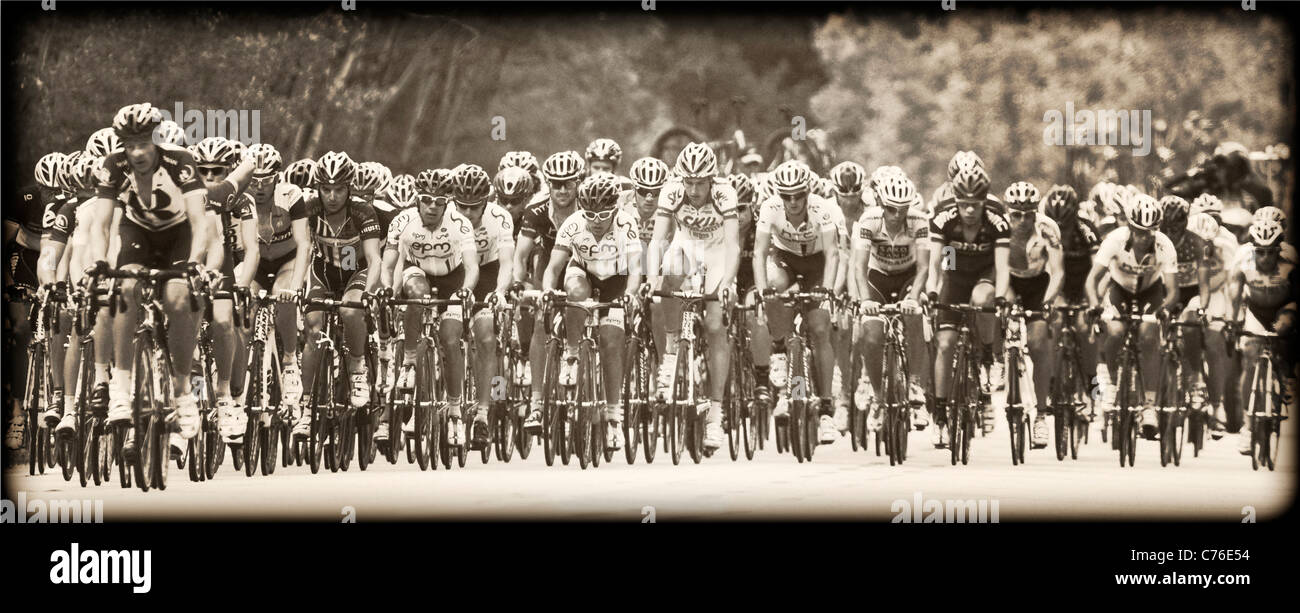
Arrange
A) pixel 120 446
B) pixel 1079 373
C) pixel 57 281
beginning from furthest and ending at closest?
pixel 1079 373 < pixel 57 281 < pixel 120 446

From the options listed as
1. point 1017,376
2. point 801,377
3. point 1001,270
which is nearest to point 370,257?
point 801,377

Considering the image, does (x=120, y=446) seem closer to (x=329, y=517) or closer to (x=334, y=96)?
(x=329, y=517)

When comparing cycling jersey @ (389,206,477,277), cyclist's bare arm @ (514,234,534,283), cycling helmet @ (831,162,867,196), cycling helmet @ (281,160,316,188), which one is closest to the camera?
cycling helmet @ (281,160,316,188)

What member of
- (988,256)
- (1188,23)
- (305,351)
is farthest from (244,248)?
(1188,23)

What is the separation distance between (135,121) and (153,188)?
43 centimetres

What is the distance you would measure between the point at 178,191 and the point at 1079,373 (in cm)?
642

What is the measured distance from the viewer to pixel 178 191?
545 inches

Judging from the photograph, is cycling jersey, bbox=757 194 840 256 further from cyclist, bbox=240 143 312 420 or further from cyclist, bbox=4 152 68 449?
cyclist, bbox=4 152 68 449

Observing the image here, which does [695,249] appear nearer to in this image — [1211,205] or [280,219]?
A: [280,219]

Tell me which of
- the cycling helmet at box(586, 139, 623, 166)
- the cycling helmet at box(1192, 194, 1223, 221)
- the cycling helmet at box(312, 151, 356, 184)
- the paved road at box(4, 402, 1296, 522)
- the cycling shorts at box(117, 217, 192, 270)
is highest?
the cycling helmet at box(586, 139, 623, 166)

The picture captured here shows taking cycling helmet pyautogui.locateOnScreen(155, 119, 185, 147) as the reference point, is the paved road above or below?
below

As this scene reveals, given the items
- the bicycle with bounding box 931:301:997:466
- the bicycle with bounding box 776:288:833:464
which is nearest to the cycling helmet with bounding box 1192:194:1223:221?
the bicycle with bounding box 931:301:997:466

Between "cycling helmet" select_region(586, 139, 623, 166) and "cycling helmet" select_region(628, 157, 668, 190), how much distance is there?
0.71m

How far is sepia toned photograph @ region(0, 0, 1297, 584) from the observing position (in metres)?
14.7
